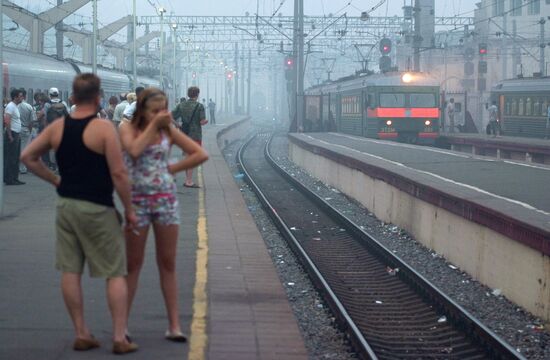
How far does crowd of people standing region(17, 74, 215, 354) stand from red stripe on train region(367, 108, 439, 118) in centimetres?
3005

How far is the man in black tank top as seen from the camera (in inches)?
246

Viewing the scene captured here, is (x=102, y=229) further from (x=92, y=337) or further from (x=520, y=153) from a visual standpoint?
(x=520, y=153)

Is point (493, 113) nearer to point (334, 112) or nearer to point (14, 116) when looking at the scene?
point (334, 112)

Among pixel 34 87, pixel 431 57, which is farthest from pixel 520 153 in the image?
pixel 431 57

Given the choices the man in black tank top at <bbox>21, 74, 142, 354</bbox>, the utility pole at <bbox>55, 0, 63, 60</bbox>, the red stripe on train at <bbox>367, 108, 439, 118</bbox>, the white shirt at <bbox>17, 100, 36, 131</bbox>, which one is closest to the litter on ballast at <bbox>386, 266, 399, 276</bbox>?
the man in black tank top at <bbox>21, 74, 142, 354</bbox>

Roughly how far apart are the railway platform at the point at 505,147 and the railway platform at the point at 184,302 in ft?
59.7

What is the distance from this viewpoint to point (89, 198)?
631 cm

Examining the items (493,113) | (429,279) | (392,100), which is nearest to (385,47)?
(493,113)

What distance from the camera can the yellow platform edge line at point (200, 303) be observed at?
6828 mm

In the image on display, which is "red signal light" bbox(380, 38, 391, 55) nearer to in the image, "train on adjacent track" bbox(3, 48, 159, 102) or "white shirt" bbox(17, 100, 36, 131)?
"train on adjacent track" bbox(3, 48, 159, 102)

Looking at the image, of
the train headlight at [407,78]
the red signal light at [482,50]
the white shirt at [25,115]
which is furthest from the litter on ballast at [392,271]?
the red signal light at [482,50]

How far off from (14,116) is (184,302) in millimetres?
10460

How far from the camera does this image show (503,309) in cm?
1023

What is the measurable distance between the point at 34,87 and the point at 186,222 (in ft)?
48.9
